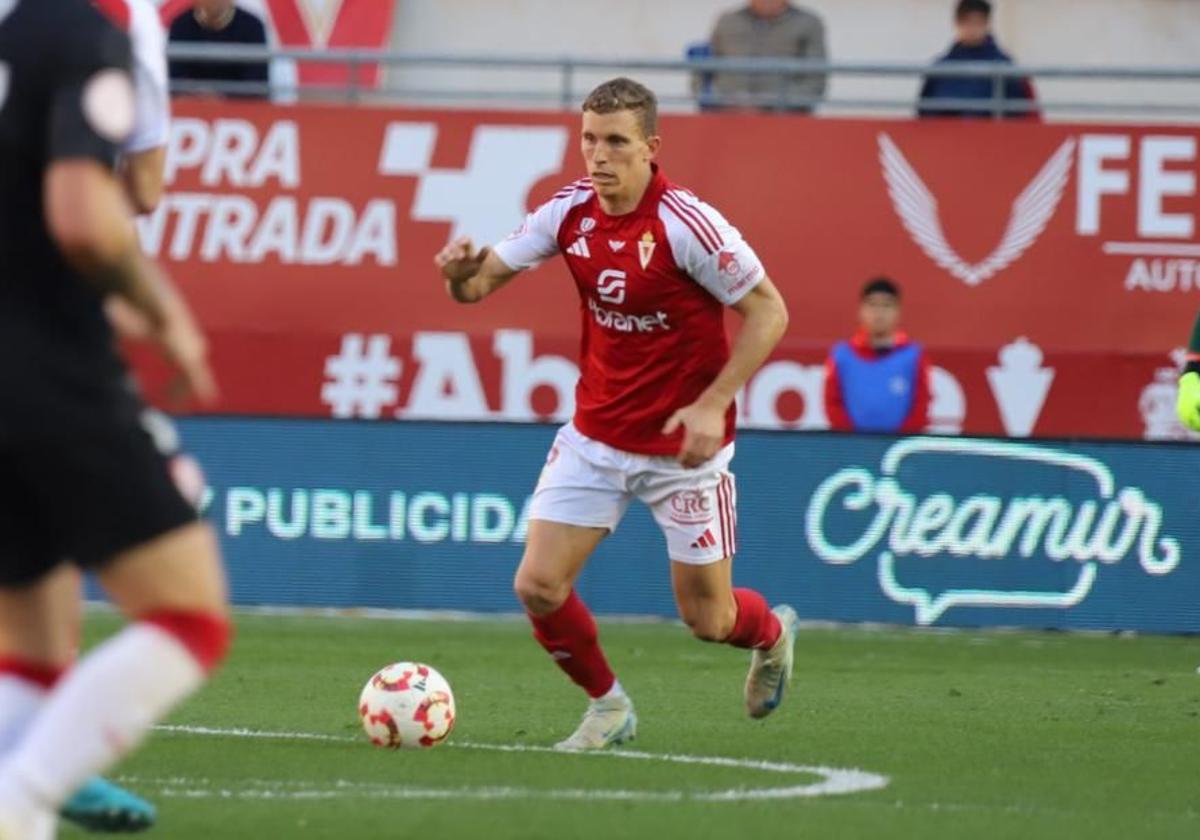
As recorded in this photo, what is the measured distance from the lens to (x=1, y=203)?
536 cm

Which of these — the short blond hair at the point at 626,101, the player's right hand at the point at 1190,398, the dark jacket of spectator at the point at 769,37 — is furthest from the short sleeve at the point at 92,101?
the dark jacket of spectator at the point at 769,37

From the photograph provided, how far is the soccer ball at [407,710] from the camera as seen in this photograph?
9055mm

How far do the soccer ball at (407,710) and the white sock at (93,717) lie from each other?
369 cm

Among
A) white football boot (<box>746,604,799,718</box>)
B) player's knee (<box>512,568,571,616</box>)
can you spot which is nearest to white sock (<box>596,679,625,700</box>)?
player's knee (<box>512,568,571,616</box>)

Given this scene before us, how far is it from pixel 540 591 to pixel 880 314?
7308mm

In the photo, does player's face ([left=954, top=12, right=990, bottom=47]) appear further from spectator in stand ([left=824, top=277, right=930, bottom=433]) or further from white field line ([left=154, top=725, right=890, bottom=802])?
white field line ([left=154, top=725, right=890, bottom=802])

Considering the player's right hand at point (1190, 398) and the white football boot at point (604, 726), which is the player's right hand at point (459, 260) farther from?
the player's right hand at point (1190, 398)

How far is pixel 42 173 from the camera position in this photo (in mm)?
5359

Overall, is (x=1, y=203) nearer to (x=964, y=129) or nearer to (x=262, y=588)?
(x=262, y=588)

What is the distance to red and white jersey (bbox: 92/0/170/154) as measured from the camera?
623cm

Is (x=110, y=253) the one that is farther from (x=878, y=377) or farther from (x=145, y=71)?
(x=878, y=377)

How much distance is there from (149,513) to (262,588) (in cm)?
1046

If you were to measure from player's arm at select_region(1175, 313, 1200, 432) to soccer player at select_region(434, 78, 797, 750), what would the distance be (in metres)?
3.42

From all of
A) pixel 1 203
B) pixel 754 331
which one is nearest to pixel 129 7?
pixel 1 203
